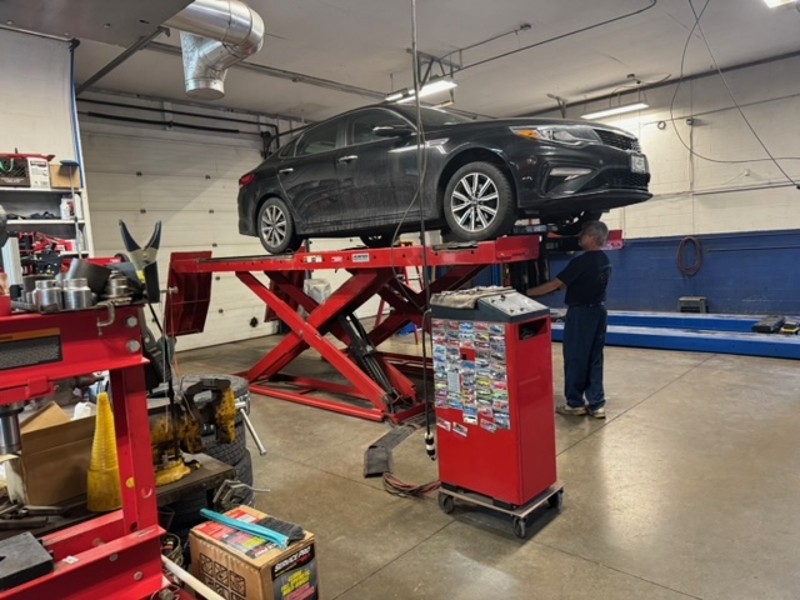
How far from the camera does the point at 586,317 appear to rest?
4.16 meters

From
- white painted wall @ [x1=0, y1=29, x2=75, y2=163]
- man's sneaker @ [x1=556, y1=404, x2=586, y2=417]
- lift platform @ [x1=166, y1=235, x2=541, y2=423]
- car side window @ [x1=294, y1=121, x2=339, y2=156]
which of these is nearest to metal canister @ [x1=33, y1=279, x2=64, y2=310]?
lift platform @ [x1=166, y1=235, x2=541, y2=423]

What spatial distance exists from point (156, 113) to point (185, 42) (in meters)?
5.16

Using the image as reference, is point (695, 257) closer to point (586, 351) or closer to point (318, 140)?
point (586, 351)

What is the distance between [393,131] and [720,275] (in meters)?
6.75

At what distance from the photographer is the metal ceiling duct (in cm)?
318

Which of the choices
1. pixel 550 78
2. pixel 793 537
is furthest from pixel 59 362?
pixel 550 78

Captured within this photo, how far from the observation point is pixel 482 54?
7.25 m

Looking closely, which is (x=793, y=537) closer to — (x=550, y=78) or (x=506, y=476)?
(x=506, y=476)

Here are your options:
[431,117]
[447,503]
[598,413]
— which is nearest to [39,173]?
[431,117]

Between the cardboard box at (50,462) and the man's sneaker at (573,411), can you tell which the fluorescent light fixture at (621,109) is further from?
the cardboard box at (50,462)

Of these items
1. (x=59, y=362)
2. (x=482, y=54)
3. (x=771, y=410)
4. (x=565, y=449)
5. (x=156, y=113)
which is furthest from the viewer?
(x=156, y=113)

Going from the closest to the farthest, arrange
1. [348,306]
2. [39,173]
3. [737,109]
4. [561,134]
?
[561,134], [348,306], [39,173], [737,109]

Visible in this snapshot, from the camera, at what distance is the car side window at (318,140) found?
528cm

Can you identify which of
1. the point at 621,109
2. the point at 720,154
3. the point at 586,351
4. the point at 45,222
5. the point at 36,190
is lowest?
the point at 586,351
